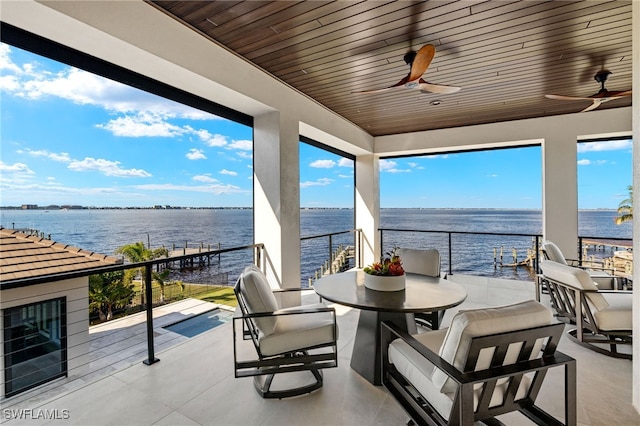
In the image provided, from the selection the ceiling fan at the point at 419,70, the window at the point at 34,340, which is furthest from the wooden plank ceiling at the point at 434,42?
the window at the point at 34,340

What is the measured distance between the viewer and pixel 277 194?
3621 mm

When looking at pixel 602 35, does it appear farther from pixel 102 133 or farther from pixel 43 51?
pixel 102 133

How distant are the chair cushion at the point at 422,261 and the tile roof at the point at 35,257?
2.98 meters

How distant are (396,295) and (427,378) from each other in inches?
32.1

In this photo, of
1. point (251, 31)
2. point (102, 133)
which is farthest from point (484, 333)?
point (102, 133)

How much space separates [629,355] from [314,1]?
387 cm

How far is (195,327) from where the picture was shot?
6.39 metres

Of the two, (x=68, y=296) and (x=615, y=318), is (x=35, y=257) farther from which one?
(x=615, y=318)

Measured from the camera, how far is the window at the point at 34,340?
3.07 meters

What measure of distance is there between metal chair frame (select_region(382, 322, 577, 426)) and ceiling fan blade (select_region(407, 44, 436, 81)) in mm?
2087

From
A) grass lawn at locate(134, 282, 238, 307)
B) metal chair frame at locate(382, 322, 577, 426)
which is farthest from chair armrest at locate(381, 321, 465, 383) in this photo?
grass lawn at locate(134, 282, 238, 307)

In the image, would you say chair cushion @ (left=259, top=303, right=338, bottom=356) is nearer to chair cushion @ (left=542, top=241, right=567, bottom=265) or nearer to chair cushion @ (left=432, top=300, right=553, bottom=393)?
chair cushion @ (left=432, top=300, right=553, bottom=393)

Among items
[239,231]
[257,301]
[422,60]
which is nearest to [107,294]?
[239,231]

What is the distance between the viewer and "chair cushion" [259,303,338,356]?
6.25 feet
